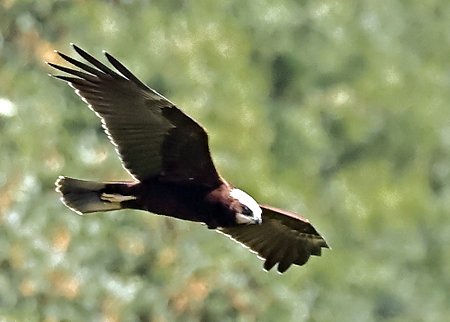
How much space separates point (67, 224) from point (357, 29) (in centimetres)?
1263

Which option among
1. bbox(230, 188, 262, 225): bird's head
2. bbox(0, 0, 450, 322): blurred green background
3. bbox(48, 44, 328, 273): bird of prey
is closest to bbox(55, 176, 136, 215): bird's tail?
bbox(48, 44, 328, 273): bird of prey

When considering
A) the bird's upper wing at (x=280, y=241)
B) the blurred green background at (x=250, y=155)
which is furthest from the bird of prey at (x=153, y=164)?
the blurred green background at (x=250, y=155)

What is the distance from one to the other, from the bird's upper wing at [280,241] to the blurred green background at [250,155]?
256cm

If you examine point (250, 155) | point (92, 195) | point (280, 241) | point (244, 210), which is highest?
point (250, 155)

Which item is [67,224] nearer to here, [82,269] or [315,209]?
[82,269]

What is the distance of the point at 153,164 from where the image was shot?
6.93 meters

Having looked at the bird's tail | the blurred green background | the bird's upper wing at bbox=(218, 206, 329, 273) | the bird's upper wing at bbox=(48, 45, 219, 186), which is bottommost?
the bird's tail

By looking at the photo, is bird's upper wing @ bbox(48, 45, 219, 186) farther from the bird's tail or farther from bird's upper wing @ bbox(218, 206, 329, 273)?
bird's upper wing @ bbox(218, 206, 329, 273)

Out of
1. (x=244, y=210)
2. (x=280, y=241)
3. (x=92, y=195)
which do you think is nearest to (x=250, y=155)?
(x=280, y=241)

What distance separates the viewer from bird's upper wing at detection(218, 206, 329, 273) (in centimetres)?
764

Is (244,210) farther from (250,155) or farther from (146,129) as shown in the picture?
(250,155)

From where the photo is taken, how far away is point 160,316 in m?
10.9

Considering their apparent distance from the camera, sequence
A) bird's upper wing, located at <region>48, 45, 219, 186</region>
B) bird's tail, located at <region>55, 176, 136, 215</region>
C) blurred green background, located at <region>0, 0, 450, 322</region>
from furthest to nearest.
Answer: blurred green background, located at <region>0, 0, 450, 322</region> → bird's tail, located at <region>55, 176, 136, 215</region> → bird's upper wing, located at <region>48, 45, 219, 186</region>

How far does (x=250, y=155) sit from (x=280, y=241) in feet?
24.6
